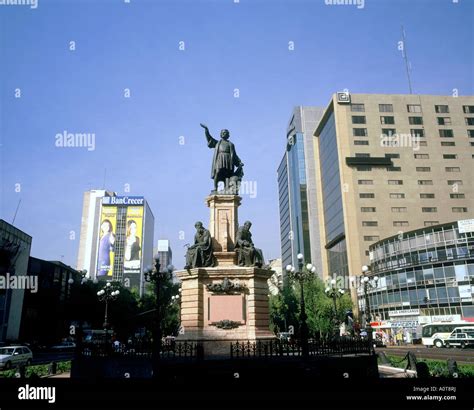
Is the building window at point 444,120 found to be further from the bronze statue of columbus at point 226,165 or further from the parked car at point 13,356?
the parked car at point 13,356

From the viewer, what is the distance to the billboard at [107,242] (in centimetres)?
12212

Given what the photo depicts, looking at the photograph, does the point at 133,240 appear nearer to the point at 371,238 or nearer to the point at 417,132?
the point at 371,238

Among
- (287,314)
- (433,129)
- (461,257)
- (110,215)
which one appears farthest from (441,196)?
(110,215)

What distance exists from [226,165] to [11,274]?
142 ft

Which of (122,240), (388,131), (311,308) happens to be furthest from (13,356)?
(122,240)

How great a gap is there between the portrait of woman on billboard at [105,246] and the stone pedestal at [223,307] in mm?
112139

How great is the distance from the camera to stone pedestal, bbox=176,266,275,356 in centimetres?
1708

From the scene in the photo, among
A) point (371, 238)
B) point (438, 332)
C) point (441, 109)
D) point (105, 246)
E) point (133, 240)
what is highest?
point (441, 109)

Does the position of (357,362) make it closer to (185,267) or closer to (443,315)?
(185,267)

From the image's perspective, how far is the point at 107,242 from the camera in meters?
127

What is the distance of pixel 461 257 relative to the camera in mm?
56125

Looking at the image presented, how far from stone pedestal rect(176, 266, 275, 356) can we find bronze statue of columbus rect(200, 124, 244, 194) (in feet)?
16.1

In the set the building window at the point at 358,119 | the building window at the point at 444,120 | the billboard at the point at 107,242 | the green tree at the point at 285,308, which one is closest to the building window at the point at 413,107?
the building window at the point at 444,120

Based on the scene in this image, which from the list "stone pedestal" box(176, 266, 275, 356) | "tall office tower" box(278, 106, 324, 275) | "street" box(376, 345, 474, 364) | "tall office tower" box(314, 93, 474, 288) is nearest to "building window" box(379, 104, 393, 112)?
"tall office tower" box(314, 93, 474, 288)
